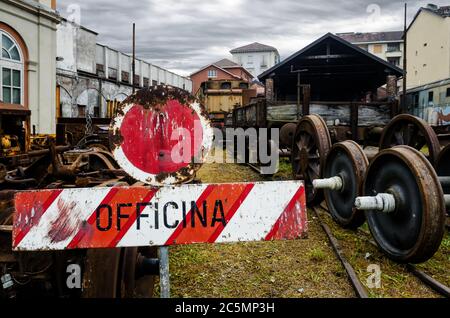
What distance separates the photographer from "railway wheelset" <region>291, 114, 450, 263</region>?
337 cm

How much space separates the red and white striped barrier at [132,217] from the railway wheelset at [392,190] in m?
2.14

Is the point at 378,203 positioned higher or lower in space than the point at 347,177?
lower

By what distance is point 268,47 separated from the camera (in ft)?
277

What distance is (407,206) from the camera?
12.0 feet

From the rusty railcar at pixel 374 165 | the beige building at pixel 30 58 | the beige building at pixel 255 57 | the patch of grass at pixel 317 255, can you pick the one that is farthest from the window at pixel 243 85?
the beige building at pixel 255 57

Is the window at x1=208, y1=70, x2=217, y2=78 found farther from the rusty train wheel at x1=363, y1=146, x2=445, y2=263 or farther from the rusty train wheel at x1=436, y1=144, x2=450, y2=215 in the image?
the rusty train wheel at x1=363, y1=146, x2=445, y2=263

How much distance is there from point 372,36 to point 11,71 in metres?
59.8

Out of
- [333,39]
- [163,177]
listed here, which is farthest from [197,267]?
[333,39]

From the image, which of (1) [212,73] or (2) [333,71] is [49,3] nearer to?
(2) [333,71]

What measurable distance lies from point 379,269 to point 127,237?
2.86m

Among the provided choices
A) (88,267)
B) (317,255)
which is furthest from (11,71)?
(88,267)

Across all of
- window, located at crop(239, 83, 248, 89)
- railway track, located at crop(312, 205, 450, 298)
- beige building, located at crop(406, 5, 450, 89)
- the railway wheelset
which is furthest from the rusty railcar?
beige building, located at crop(406, 5, 450, 89)

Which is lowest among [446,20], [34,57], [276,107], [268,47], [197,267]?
[197,267]

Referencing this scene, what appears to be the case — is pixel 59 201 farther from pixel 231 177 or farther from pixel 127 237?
pixel 231 177
